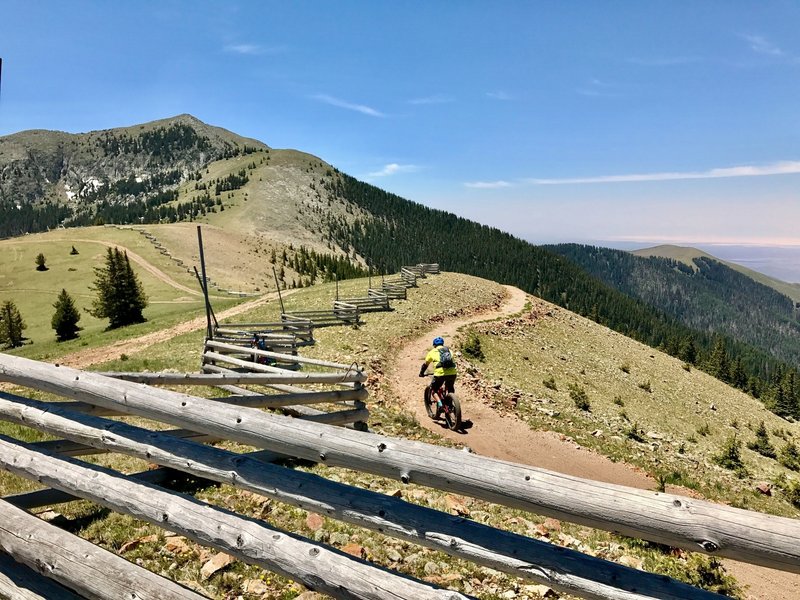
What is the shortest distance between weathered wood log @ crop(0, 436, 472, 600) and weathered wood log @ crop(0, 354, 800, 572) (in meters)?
0.75

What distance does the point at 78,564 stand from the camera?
4473 mm

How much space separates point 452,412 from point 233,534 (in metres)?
12.3

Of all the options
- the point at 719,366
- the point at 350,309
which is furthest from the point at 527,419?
the point at 719,366

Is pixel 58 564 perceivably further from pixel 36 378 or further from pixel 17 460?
pixel 36 378

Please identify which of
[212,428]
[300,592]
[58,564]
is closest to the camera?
[58,564]

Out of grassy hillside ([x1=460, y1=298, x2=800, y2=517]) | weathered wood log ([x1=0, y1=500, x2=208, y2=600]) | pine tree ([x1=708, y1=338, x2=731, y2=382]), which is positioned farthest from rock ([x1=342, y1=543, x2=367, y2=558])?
pine tree ([x1=708, y1=338, x2=731, y2=382])

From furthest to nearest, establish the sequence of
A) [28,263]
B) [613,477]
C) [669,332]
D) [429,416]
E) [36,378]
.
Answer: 1. [669,332]
2. [28,263]
3. [429,416]
4. [613,477]
5. [36,378]

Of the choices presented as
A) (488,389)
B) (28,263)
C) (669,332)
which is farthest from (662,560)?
(669,332)

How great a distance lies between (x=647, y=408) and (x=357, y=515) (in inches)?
1170

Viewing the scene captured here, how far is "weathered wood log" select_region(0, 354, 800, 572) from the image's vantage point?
2954mm

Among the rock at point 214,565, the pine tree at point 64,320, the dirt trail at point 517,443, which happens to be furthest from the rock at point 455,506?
the pine tree at point 64,320

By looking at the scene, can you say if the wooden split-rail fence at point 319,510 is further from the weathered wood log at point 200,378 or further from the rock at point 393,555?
the weathered wood log at point 200,378

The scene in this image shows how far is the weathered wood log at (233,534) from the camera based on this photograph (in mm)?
3674

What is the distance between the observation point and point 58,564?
4.55 meters
